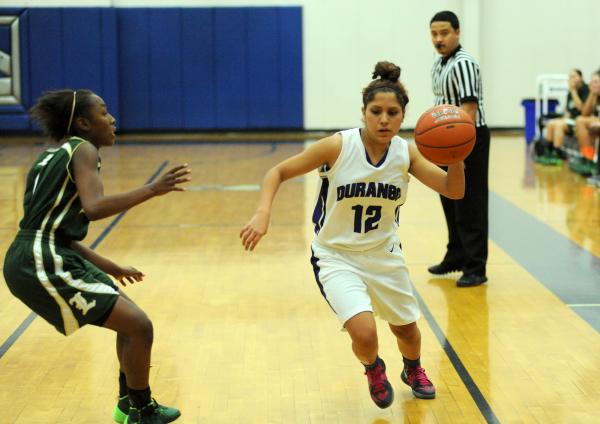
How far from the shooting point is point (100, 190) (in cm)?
365

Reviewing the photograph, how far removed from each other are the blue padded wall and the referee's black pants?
35.4 feet

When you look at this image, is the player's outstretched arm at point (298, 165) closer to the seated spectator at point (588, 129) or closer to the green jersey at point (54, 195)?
the green jersey at point (54, 195)

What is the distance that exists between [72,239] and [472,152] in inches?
127

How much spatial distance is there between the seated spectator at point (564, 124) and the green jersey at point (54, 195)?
9.80 meters

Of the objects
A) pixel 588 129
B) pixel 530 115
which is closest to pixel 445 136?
pixel 588 129

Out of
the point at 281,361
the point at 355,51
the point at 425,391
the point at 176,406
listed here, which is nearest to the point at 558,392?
the point at 425,391

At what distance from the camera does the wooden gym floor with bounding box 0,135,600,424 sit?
4.24 m

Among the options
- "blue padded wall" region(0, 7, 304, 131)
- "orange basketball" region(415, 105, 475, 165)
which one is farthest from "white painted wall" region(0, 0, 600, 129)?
"orange basketball" region(415, 105, 475, 165)

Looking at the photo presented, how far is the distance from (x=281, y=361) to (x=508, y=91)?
43.1 feet

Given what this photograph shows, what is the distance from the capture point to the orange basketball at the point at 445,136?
4152 millimetres

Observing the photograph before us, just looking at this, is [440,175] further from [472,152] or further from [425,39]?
[425,39]

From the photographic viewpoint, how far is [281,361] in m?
4.87

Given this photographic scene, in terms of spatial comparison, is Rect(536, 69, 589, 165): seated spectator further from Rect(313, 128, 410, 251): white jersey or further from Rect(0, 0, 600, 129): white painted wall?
Rect(313, 128, 410, 251): white jersey

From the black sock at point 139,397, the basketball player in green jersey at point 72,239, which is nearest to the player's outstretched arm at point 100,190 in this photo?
the basketball player in green jersey at point 72,239
